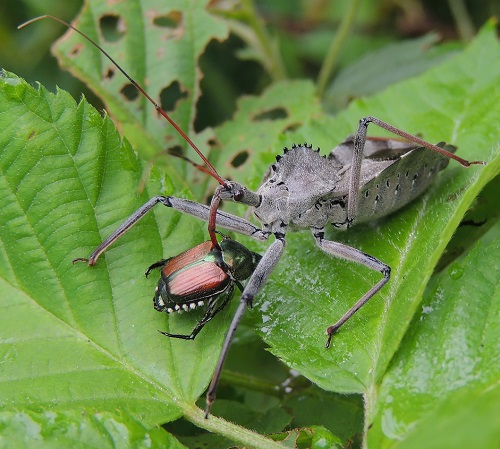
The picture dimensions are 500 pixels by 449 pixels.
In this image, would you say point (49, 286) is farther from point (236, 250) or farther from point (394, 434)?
point (394, 434)

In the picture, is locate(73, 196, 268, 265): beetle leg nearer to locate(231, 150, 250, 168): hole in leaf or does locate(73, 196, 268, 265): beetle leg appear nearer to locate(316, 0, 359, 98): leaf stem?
locate(231, 150, 250, 168): hole in leaf

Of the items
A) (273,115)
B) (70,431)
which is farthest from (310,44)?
(70,431)

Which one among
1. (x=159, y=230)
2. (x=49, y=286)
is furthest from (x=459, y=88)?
(x=49, y=286)

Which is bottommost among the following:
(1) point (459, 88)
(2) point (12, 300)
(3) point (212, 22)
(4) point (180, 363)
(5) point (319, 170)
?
(4) point (180, 363)

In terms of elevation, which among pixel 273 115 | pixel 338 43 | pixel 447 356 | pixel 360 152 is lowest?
pixel 447 356

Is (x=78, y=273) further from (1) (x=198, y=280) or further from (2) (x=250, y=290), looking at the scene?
(2) (x=250, y=290)

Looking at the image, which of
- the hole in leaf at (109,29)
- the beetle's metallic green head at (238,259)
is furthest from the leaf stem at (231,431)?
the hole in leaf at (109,29)
